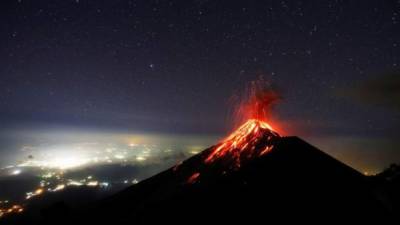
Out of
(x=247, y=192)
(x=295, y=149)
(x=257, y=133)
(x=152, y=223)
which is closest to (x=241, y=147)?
(x=257, y=133)

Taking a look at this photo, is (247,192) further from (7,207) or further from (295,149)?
(7,207)

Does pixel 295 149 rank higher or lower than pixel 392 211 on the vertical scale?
higher

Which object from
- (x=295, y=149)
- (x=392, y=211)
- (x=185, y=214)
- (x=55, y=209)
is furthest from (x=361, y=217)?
(x=55, y=209)

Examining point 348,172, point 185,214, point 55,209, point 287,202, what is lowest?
point 55,209

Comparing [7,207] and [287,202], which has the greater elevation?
[287,202]

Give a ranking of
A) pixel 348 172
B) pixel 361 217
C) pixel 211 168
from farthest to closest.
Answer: pixel 211 168, pixel 348 172, pixel 361 217

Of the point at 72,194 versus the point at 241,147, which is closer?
the point at 241,147

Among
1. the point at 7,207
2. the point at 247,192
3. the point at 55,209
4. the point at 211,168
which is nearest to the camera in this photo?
the point at 247,192

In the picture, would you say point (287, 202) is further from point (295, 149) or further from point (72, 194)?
point (72, 194)

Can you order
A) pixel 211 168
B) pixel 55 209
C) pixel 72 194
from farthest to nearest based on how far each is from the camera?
pixel 72 194 → pixel 55 209 → pixel 211 168
